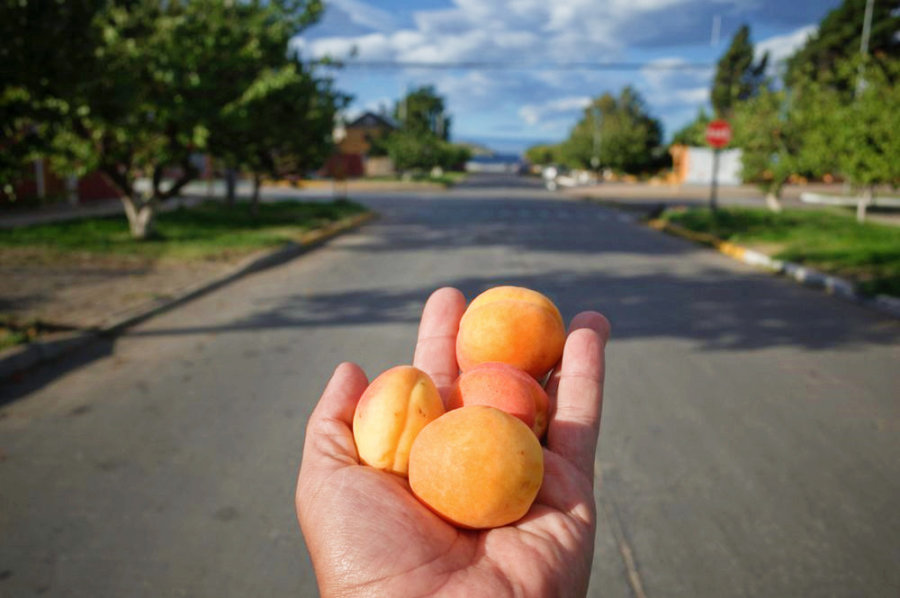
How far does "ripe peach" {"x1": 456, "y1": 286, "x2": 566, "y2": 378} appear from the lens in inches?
90.7

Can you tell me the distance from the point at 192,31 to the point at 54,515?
36.5 feet

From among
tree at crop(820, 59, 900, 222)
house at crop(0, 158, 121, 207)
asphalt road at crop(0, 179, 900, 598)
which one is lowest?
asphalt road at crop(0, 179, 900, 598)

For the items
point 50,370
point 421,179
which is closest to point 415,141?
point 421,179

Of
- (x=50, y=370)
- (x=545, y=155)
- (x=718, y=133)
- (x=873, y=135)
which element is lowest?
(x=50, y=370)

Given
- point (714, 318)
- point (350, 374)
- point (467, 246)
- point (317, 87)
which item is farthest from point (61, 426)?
point (317, 87)

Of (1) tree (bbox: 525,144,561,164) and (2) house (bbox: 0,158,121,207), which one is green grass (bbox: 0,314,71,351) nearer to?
(2) house (bbox: 0,158,121,207)

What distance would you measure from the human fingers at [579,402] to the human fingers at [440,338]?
0.44 meters

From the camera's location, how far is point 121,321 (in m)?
7.68

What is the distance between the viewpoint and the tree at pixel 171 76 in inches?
461

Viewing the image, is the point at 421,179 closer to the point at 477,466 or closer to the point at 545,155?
the point at 477,466

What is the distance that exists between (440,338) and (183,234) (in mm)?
14122

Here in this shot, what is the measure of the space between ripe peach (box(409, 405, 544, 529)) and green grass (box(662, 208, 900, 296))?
32.0ft

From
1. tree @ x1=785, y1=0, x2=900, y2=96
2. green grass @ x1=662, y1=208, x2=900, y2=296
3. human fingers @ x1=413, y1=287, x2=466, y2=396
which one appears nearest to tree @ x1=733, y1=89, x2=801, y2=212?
green grass @ x1=662, y1=208, x2=900, y2=296

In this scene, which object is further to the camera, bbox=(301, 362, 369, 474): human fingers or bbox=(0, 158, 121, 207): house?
bbox=(0, 158, 121, 207): house
